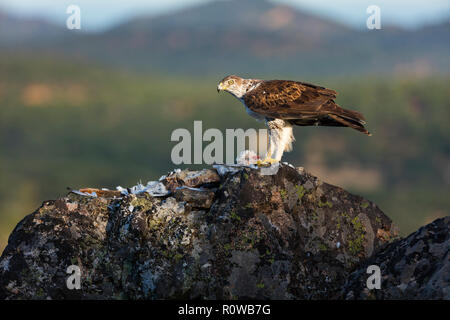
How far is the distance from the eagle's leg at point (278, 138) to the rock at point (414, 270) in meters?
2.73

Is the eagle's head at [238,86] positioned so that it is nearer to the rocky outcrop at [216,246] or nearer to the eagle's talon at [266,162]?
the eagle's talon at [266,162]

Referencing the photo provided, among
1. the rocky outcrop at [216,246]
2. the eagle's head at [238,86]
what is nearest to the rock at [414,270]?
the rocky outcrop at [216,246]

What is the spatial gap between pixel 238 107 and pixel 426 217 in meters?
70.1

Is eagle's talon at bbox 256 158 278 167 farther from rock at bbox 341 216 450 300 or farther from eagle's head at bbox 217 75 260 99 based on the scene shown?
rock at bbox 341 216 450 300

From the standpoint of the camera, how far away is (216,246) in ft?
28.9

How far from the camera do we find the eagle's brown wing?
10.7 meters

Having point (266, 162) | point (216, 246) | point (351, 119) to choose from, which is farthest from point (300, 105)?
point (216, 246)

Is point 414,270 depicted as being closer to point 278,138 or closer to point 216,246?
point 216,246

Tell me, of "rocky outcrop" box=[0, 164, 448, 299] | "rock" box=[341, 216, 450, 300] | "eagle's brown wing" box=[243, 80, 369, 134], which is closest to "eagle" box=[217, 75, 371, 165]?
"eagle's brown wing" box=[243, 80, 369, 134]

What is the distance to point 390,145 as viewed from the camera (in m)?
144

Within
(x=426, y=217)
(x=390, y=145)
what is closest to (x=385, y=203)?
(x=426, y=217)

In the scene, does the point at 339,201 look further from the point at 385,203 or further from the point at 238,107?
the point at 238,107

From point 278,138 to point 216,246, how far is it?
293cm

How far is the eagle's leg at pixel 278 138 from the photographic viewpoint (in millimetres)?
10828
